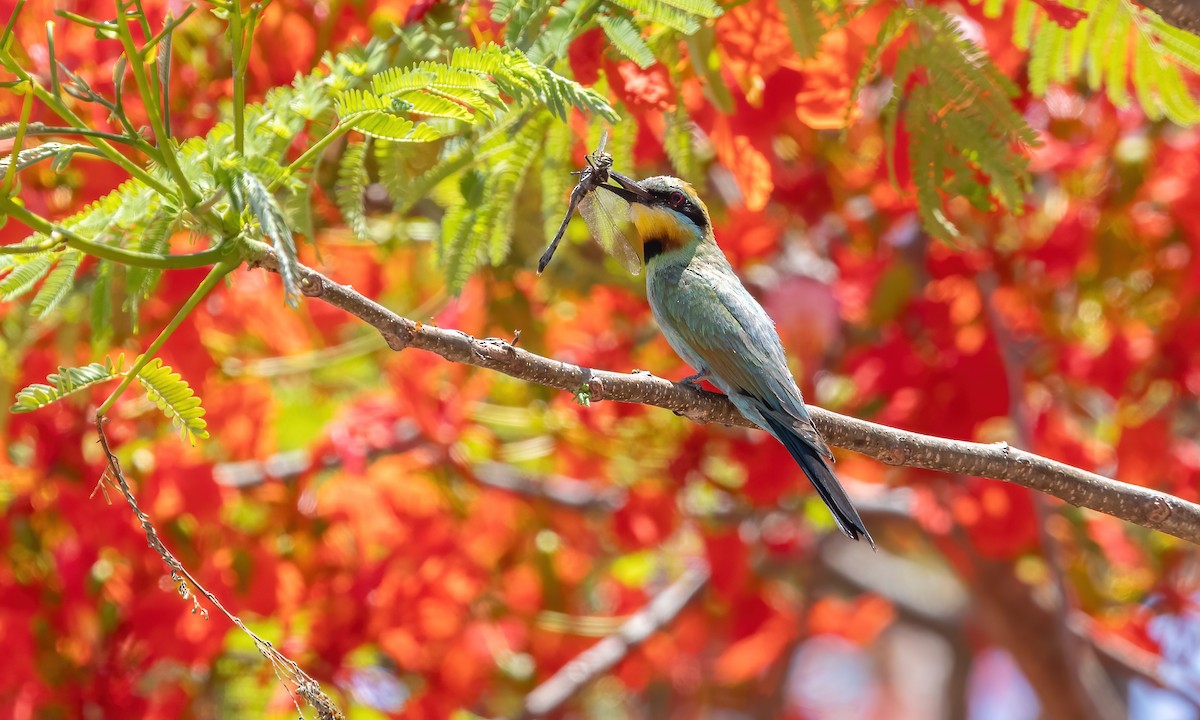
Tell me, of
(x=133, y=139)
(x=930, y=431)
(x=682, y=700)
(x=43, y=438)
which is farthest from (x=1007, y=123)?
(x=682, y=700)

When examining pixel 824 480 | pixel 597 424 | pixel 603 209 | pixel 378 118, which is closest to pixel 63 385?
pixel 378 118

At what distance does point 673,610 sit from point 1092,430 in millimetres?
3114

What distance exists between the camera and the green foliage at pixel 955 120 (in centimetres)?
292

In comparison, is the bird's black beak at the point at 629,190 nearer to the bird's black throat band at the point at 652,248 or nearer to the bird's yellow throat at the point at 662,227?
the bird's yellow throat at the point at 662,227

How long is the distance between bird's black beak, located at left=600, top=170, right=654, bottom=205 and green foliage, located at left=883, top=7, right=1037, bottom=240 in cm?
82

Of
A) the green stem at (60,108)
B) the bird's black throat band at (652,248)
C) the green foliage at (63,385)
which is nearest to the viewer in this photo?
the green stem at (60,108)

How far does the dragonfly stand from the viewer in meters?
3.02

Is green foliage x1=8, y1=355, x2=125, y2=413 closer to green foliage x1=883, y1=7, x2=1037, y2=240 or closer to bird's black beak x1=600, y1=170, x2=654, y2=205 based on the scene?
bird's black beak x1=600, y1=170, x2=654, y2=205

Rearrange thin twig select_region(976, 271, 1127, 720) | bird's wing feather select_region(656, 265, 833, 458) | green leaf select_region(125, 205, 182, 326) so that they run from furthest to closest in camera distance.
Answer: thin twig select_region(976, 271, 1127, 720) < bird's wing feather select_region(656, 265, 833, 458) < green leaf select_region(125, 205, 182, 326)

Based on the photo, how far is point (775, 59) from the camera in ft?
10.5

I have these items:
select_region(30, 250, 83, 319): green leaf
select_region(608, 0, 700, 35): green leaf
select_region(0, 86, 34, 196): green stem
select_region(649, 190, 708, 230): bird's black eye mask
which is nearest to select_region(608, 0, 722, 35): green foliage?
select_region(608, 0, 700, 35): green leaf

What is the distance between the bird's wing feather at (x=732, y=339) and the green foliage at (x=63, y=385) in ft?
5.29

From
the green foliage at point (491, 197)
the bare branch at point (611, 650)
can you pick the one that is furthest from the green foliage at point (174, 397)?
the bare branch at point (611, 650)

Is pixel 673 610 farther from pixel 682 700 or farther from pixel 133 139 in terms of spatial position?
pixel 133 139
